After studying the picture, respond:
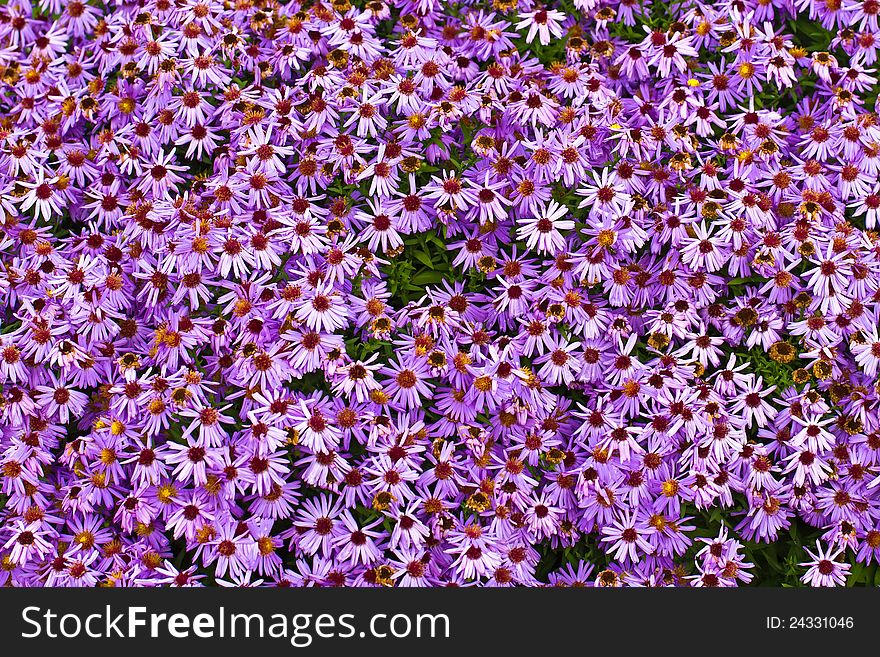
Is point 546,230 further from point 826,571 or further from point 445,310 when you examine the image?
point 826,571

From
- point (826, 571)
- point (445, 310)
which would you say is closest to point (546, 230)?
point (445, 310)

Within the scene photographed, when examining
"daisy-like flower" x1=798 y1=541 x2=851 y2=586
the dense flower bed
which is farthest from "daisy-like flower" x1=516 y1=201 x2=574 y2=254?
"daisy-like flower" x1=798 y1=541 x2=851 y2=586

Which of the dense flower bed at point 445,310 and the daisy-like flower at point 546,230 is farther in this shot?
the daisy-like flower at point 546,230

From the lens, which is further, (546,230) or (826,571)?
(546,230)

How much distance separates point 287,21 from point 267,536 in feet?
7.04

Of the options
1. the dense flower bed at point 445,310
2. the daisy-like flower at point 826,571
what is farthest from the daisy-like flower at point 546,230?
the daisy-like flower at point 826,571

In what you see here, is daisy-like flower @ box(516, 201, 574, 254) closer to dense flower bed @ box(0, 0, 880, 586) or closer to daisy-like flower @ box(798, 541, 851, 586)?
dense flower bed @ box(0, 0, 880, 586)

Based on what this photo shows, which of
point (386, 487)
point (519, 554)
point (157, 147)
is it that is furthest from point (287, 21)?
point (519, 554)

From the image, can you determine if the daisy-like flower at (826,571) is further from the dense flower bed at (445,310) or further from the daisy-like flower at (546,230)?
the daisy-like flower at (546,230)

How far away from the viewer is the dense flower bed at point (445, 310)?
3.13 m

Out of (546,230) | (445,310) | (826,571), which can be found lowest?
(826,571)

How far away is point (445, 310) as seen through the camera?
3248 mm

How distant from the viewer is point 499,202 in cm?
333

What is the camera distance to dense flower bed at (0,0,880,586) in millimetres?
3135
